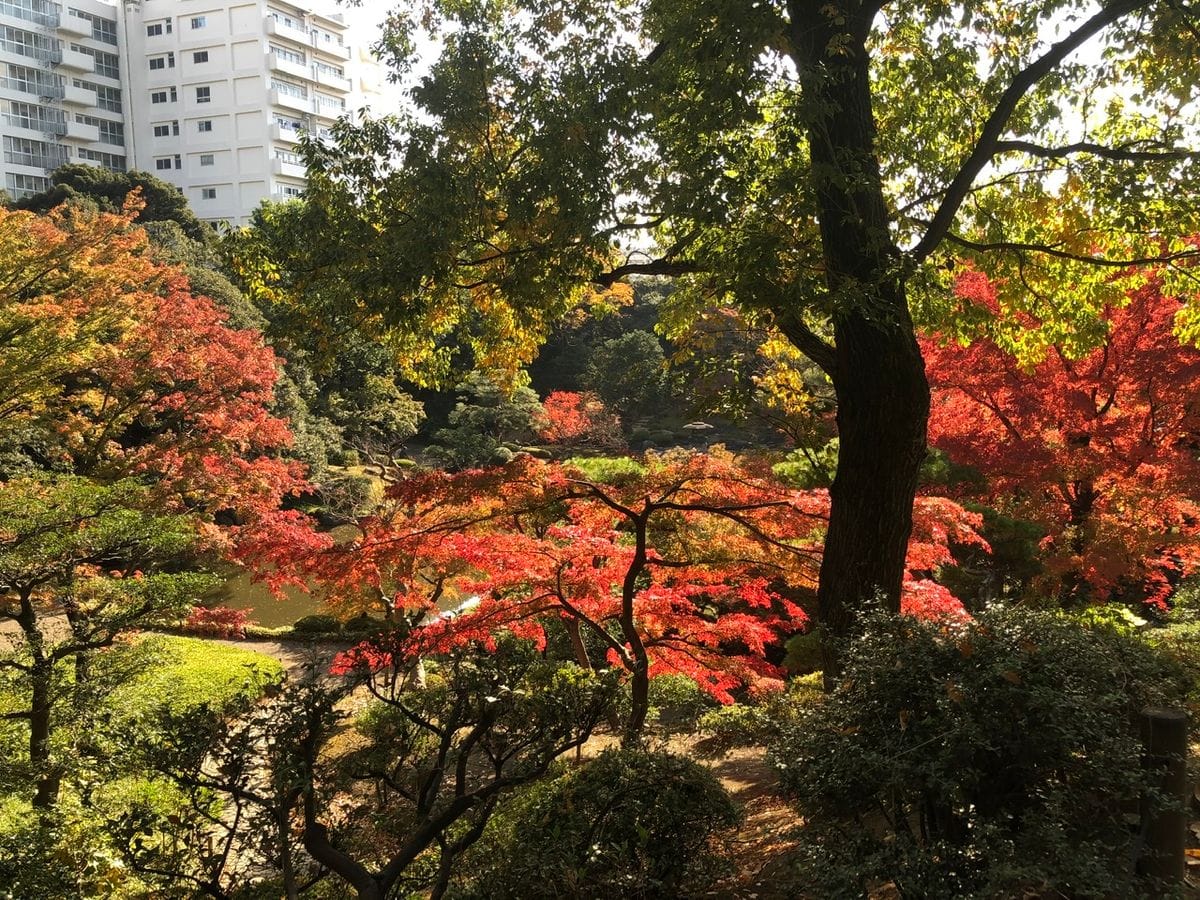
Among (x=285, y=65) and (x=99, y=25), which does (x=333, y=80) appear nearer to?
(x=285, y=65)

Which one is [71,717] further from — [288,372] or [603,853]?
[288,372]

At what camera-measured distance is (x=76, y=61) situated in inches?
1223

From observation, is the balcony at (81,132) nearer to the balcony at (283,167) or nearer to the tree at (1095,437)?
the balcony at (283,167)

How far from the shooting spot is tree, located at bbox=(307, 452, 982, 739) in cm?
488

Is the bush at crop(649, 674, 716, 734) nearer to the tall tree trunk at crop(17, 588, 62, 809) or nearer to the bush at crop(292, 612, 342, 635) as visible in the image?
the tall tree trunk at crop(17, 588, 62, 809)

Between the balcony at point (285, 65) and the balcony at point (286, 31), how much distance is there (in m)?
0.80

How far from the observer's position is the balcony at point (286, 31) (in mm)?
32469

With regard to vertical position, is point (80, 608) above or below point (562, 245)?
below

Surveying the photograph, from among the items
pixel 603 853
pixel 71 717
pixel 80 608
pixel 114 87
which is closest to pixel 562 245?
pixel 603 853

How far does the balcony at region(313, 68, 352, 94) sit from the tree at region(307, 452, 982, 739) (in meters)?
35.5

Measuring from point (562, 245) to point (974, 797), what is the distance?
3.21m

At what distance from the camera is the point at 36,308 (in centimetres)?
870

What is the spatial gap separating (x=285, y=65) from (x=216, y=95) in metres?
3.18

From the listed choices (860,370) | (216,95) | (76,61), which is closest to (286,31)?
(216,95)
